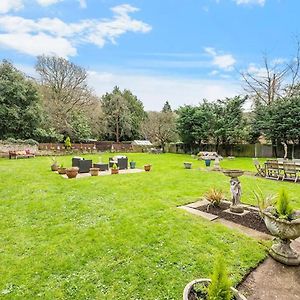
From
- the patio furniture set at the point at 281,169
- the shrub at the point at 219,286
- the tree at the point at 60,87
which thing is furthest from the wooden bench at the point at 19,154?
the shrub at the point at 219,286

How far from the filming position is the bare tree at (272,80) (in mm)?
21406

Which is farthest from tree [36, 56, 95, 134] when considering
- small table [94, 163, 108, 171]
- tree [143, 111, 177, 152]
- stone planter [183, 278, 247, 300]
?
stone planter [183, 278, 247, 300]

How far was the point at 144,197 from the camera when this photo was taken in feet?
22.3

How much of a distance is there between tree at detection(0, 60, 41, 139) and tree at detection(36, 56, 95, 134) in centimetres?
272

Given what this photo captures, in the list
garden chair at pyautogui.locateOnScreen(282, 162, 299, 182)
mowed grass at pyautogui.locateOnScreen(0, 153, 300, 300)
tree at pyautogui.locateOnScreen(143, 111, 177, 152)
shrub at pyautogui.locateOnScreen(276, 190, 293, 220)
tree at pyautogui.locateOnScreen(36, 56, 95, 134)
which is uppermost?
tree at pyautogui.locateOnScreen(36, 56, 95, 134)

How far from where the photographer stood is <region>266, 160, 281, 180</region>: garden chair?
10141 millimetres

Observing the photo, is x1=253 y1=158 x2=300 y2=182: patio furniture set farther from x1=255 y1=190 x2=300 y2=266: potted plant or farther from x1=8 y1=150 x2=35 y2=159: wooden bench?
x1=8 y1=150 x2=35 y2=159: wooden bench

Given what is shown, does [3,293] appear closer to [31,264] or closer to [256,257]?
[31,264]

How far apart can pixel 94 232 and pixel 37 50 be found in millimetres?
26549

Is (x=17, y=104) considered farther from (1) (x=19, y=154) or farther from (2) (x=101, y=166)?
(2) (x=101, y=166)

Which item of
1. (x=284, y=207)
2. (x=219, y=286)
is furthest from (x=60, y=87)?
(x=219, y=286)

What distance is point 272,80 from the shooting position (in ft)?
73.9

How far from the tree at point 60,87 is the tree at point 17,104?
2.72 metres

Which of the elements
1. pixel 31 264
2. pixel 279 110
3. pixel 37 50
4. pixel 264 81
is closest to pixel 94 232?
pixel 31 264
